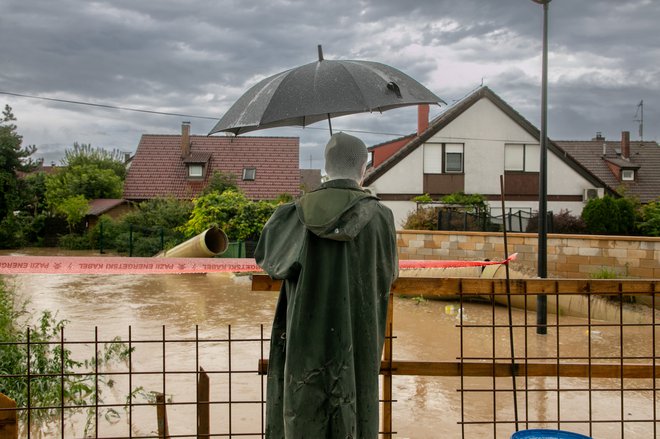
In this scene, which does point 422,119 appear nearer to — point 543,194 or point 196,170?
point 196,170

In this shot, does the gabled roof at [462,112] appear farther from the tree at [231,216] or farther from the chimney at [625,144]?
the chimney at [625,144]

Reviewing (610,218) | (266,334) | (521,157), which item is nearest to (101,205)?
(521,157)

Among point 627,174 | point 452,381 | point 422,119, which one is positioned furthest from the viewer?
point 627,174

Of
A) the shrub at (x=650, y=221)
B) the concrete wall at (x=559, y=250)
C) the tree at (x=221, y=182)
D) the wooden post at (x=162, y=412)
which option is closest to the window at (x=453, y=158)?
the shrub at (x=650, y=221)

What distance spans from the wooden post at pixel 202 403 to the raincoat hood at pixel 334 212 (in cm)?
167

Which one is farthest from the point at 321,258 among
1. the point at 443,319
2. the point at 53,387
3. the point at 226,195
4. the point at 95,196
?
the point at 95,196

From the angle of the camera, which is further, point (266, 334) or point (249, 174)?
point (249, 174)

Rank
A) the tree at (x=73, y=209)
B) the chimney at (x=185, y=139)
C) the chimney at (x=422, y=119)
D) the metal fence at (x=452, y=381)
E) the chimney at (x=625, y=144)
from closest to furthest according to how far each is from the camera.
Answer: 1. the metal fence at (x=452, y=381)
2. the chimney at (x=422, y=119)
3. the tree at (x=73, y=209)
4. the chimney at (x=625, y=144)
5. the chimney at (x=185, y=139)

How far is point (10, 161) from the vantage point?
2534 cm

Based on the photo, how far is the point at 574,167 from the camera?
2586cm

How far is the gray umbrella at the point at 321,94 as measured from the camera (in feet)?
11.3

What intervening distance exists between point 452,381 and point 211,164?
29.3m

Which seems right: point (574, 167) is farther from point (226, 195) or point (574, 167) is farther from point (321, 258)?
point (321, 258)

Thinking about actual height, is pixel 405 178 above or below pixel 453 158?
below
